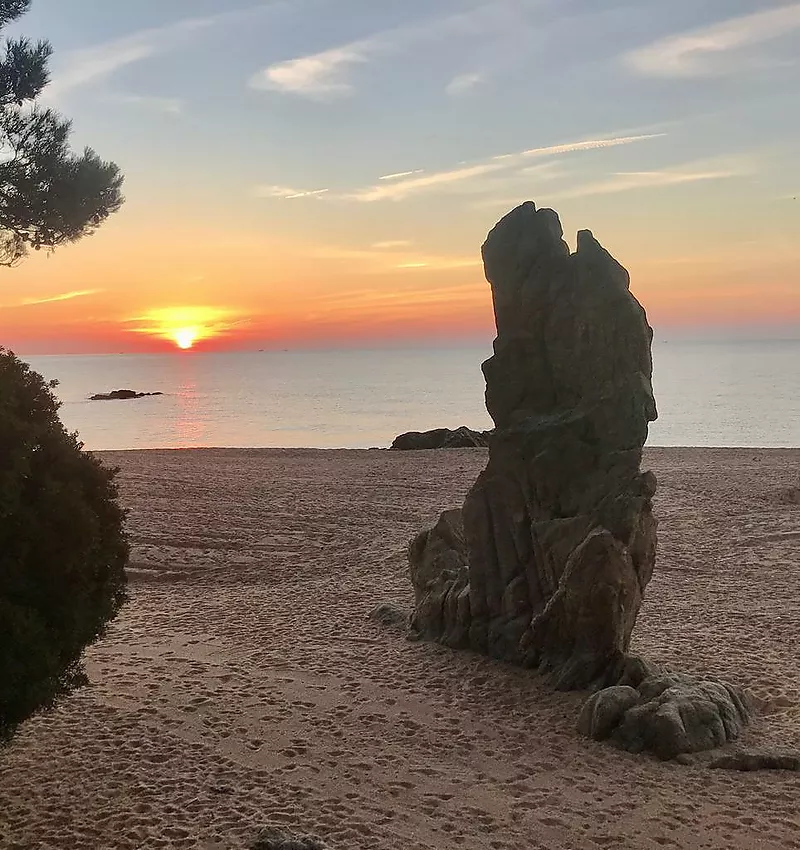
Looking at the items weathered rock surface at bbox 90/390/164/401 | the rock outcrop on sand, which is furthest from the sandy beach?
weathered rock surface at bbox 90/390/164/401

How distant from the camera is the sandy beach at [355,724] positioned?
7531 mm

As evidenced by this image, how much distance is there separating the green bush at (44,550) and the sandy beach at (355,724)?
67.1 inches

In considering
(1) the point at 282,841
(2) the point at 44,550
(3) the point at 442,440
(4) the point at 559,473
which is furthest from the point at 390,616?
(3) the point at 442,440

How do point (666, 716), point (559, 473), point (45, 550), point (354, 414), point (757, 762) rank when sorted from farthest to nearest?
point (354, 414), point (559, 473), point (666, 716), point (757, 762), point (45, 550)

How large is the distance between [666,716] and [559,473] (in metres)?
3.53

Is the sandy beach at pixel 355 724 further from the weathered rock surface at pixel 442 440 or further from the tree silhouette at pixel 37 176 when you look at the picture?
the weathered rock surface at pixel 442 440

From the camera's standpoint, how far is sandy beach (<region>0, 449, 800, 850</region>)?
753 centimetres

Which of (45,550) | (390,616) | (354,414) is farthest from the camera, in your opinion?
(354,414)

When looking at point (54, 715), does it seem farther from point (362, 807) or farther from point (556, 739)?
point (556, 739)

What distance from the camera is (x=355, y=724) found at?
9.79 meters

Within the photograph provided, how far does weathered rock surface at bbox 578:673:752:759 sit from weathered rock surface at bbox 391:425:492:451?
2609cm

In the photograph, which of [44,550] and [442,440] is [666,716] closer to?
[44,550]

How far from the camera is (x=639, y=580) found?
1066 cm

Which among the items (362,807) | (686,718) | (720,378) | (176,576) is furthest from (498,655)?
(720,378)
